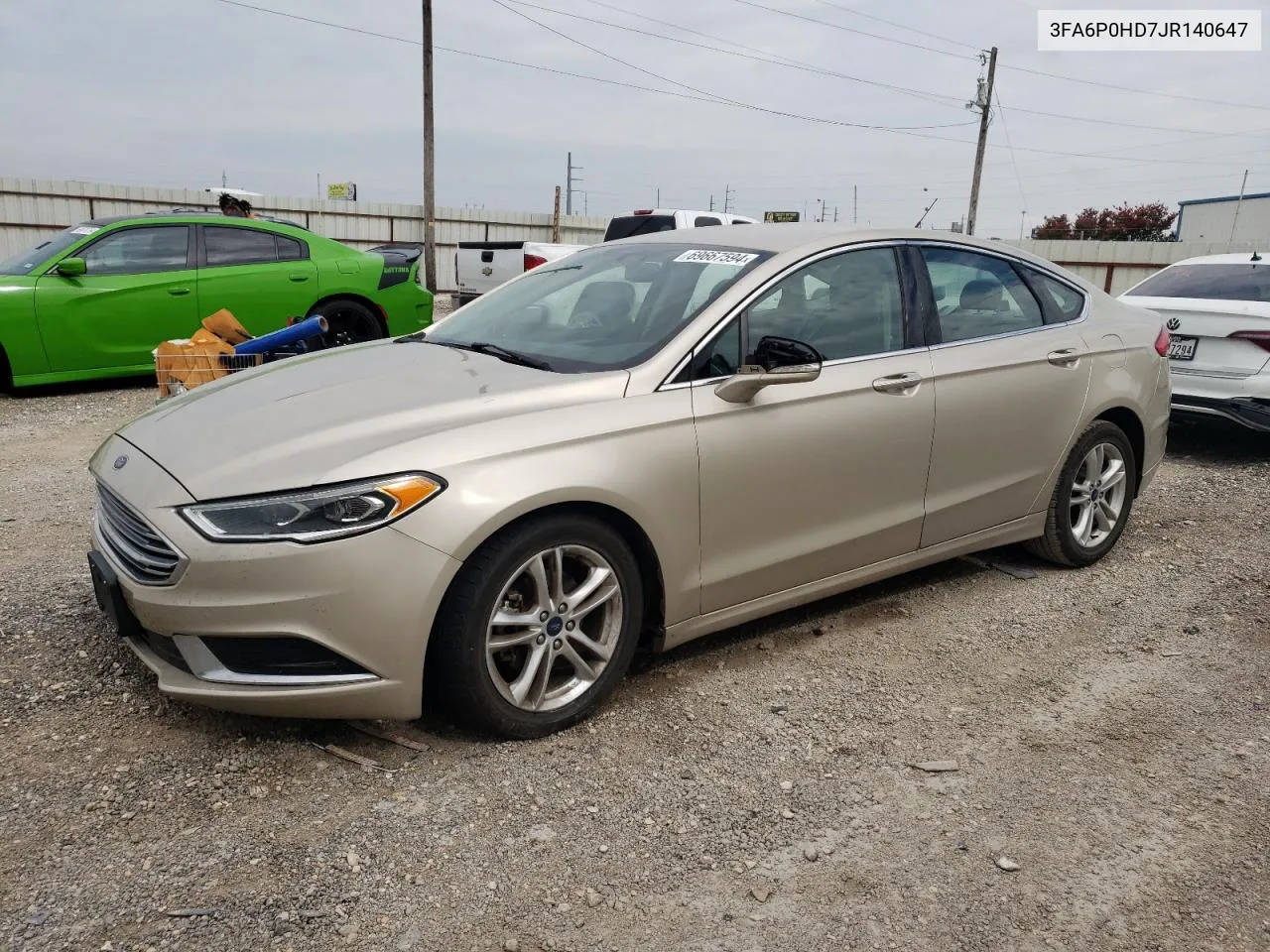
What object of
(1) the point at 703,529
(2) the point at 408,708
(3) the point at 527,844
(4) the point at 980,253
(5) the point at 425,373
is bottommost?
(3) the point at 527,844

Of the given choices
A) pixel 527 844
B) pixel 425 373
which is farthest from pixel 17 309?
pixel 527 844

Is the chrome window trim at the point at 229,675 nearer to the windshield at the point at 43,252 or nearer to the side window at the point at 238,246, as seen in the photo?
the windshield at the point at 43,252

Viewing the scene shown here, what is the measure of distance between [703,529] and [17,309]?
23.6 ft

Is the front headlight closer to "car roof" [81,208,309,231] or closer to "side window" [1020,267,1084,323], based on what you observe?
"side window" [1020,267,1084,323]

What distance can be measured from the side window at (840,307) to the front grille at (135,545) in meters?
1.98

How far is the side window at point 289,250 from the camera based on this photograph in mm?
9328

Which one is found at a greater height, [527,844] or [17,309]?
[17,309]

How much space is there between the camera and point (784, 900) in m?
2.40

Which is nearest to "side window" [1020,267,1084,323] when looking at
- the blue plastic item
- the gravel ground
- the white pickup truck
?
the gravel ground

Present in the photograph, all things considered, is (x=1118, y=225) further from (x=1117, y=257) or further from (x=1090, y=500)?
(x=1090, y=500)

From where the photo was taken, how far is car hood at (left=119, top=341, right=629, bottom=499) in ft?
8.99

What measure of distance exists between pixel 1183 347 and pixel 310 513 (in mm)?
6532

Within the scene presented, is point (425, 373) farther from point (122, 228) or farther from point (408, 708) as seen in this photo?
point (122, 228)

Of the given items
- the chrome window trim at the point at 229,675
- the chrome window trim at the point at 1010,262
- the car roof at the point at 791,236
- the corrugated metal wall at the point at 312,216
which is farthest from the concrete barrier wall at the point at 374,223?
the chrome window trim at the point at 229,675
